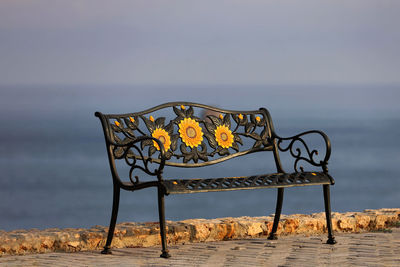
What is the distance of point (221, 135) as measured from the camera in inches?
229

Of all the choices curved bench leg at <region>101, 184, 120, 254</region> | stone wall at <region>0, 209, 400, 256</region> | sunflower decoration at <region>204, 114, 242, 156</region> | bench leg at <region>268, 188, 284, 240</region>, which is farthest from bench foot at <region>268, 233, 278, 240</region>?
curved bench leg at <region>101, 184, 120, 254</region>

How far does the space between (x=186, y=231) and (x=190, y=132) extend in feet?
2.75

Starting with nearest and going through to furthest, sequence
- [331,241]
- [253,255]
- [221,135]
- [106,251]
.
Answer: [253,255] < [106,251] < [331,241] < [221,135]

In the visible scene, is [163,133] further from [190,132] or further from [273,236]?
[273,236]

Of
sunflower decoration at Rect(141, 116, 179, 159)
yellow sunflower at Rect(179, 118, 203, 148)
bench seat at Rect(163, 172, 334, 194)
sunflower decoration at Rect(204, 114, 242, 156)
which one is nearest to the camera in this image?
bench seat at Rect(163, 172, 334, 194)

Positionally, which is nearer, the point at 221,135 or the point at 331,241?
the point at 331,241

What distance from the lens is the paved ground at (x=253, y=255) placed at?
15.5 feet

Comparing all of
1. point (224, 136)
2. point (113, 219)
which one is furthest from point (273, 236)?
point (113, 219)

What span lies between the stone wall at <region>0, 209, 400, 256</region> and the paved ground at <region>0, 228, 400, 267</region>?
173 millimetres

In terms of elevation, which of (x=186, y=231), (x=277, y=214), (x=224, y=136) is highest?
(x=224, y=136)

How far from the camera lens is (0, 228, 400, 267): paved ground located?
186 inches

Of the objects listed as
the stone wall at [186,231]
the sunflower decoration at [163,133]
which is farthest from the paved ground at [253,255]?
the sunflower decoration at [163,133]

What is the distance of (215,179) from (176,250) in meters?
0.67

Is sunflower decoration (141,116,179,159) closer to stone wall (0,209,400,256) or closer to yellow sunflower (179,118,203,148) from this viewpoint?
yellow sunflower (179,118,203,148)
